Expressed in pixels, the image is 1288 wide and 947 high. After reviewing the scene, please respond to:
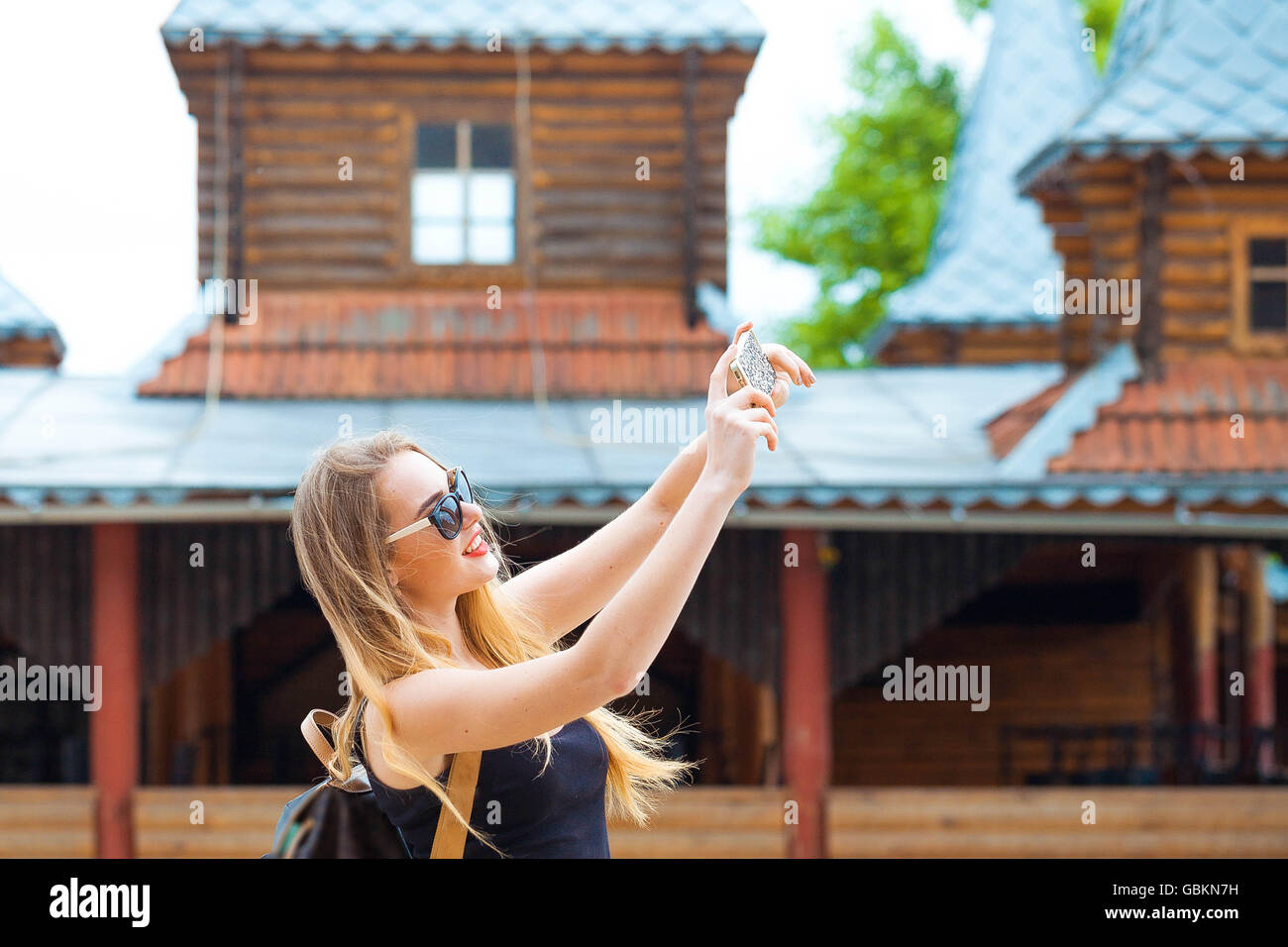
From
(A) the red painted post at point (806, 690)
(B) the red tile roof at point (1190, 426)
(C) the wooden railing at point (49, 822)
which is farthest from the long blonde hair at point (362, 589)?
(B) the red tile roof at point (1190, 426)

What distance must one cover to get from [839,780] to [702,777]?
2.16 meters

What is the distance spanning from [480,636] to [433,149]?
9.08 metres

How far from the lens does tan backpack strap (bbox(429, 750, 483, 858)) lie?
2.21m

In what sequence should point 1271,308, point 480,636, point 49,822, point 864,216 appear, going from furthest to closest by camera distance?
1. point 864,216
2. point 1271,308
3. point 49,822
4. point 480,636

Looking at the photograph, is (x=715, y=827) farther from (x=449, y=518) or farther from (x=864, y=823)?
(x=449, y=518)

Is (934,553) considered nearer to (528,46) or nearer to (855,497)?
(855,497)

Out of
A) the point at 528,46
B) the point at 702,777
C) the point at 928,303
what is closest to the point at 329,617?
the point at 702,777

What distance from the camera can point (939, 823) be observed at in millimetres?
8938

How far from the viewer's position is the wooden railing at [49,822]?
8.51 m

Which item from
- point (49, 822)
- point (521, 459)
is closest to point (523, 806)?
point (521, 459)

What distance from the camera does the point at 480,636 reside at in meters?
2.56

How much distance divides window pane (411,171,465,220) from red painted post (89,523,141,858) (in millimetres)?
3584

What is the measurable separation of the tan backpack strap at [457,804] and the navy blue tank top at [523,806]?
0.07 feet

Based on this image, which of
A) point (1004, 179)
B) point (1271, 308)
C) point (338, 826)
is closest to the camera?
point (338, 826)
